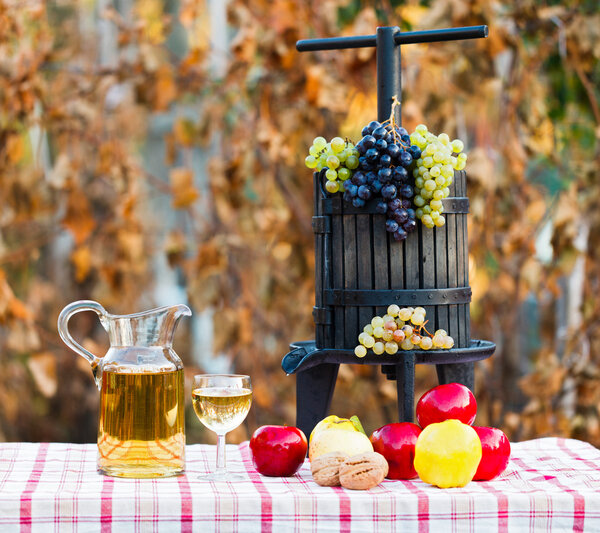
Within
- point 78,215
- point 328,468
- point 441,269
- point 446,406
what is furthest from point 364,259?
point 78,215

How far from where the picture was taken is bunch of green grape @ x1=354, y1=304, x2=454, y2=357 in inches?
64.4

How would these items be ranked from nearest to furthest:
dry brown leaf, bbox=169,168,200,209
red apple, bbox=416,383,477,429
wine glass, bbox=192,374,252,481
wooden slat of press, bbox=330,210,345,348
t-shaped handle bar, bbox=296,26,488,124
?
wine glass, bbox=192,374,252,481
red apple, bbox=416,383,477,429
wooden slat of press, bbox=330,210,345,348
t-shaped handle bar, bbox=296,26,488,124
dry brown leaf, bbox=169,168,200,209

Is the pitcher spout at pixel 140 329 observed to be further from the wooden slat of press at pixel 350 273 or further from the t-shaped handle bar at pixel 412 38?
the t-shaped handle bar at pixel 412 38

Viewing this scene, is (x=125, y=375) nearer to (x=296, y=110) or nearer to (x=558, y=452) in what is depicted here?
(x=558, y=452)

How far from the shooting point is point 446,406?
160 centimetres

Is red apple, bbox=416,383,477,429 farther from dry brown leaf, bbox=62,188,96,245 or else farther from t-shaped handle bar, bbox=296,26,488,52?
dry brown leaf, bbox=62,188,96,245

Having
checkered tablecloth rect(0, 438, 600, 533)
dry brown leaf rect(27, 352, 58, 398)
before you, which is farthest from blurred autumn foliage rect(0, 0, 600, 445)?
checkered tablecloth rect(0, 438, 600, 533)

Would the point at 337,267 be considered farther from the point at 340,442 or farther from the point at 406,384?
the point at 340,442

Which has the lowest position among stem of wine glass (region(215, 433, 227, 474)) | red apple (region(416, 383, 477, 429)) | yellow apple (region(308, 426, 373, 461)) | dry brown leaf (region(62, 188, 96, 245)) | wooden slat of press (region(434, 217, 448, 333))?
stem of wine glass (region(215, 433, 227, 474))

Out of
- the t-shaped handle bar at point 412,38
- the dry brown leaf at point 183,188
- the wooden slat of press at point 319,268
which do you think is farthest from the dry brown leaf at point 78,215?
the wooden slat of press at point 319,268

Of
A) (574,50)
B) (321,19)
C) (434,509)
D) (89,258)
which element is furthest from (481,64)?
(434,509)

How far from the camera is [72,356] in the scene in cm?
363

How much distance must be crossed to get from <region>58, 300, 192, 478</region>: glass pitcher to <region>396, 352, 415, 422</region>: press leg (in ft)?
1.33

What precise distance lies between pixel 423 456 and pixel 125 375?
1.67 ft
